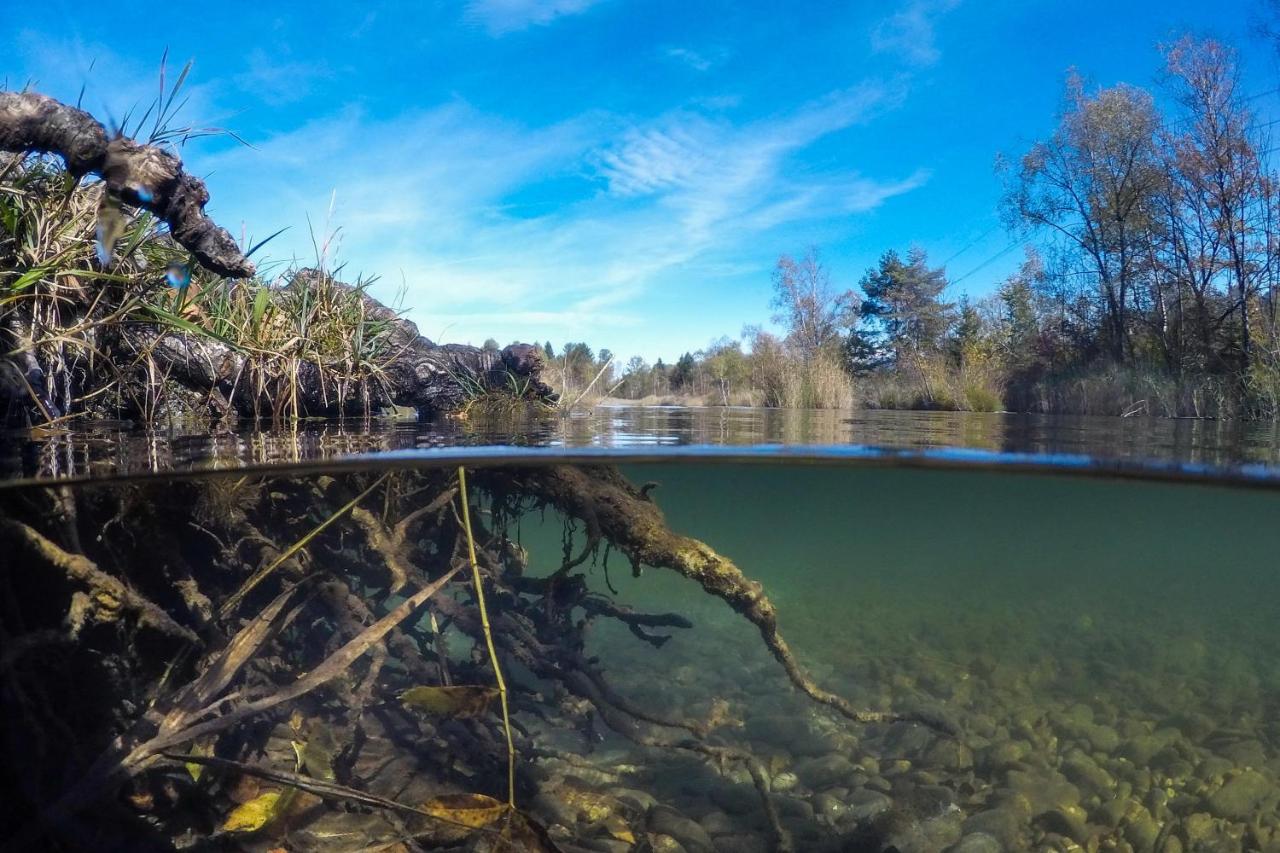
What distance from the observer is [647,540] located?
188 inches

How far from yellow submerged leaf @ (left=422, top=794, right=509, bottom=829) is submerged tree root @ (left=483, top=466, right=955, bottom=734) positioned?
71.2 inches

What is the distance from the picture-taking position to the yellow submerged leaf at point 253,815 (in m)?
3.27

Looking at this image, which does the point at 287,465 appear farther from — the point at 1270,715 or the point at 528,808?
the point at 1270,715

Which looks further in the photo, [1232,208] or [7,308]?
[1232,208]

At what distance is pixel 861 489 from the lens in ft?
33.1

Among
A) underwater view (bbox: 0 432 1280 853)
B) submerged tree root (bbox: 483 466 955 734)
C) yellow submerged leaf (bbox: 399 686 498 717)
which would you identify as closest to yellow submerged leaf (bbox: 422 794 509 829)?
underwater view (bbox: 0 432 1280 853)

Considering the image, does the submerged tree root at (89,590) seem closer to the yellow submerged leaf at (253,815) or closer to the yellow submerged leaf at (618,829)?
the yellow submerged leaf at (253,815)

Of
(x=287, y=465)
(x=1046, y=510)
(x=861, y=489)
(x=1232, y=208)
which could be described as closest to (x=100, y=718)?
(x=287, y=465)

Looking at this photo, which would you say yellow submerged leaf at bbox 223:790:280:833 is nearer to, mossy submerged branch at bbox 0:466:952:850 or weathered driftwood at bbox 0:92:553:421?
mossy submerged branch at bbox 0:466:952:850

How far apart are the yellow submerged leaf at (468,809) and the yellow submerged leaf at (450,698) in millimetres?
521

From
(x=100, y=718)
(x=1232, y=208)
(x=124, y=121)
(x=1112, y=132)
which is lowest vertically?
(x=100, y=718)

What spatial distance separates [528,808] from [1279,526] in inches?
461

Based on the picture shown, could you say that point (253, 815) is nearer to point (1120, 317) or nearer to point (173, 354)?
point (173, 354)

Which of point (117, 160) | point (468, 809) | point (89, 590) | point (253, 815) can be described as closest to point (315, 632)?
point (253, 815)
